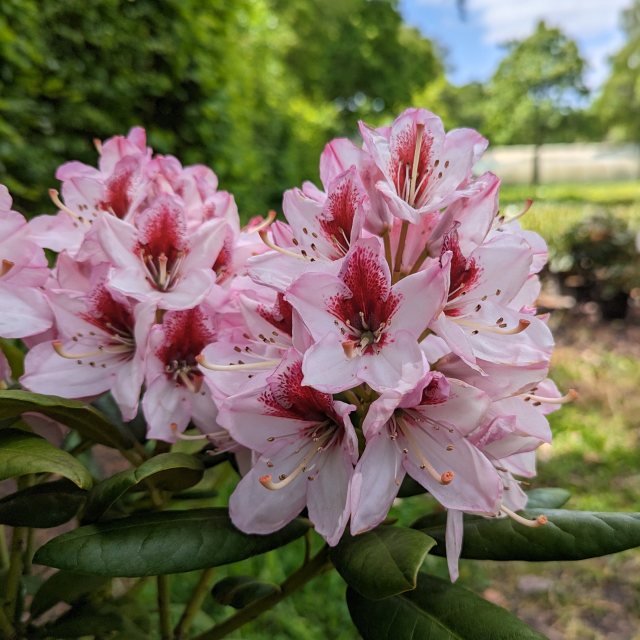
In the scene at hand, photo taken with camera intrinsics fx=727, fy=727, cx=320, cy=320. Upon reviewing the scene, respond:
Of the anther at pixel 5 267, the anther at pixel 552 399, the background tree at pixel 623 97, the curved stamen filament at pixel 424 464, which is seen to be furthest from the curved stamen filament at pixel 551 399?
the background tree at pixel 623 97

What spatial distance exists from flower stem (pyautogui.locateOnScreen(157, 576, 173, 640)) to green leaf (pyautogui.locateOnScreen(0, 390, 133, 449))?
16 centimetres

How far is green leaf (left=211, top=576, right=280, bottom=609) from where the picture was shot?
2.39 feet

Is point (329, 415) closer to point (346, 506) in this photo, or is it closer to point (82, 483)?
point (346, 506)

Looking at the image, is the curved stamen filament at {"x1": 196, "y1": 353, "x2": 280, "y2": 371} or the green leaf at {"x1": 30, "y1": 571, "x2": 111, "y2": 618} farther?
the green leaf at {"x1": 30, "y1": 571, "x2": 111, "y2": 618}

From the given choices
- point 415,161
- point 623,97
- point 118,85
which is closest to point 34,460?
point 415,161

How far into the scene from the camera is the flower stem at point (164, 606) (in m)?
0.74

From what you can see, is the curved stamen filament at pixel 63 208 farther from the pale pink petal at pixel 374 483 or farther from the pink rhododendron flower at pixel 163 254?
the pale pink petal at pixel 374 483

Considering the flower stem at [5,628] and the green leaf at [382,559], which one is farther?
the flower stem at [5,628]

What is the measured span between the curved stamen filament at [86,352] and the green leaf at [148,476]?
11 cm

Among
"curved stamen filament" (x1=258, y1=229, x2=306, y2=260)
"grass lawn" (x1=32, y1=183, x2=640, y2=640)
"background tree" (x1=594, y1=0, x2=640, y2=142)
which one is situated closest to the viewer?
"curved stamen filament" (x1=258, y1=229, x2=306, y2=260)

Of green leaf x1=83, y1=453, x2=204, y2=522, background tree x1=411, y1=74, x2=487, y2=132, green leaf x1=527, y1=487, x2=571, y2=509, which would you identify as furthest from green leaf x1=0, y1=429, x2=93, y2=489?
background tree x1=411, y1=74, x2=487, y2=132

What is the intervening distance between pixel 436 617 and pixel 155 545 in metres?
0.23

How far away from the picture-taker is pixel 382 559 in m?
0.52

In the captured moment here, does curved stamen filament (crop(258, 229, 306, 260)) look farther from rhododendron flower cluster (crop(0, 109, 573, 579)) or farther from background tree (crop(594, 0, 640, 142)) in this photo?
background tree (crop(594, 0, 640, 142))
